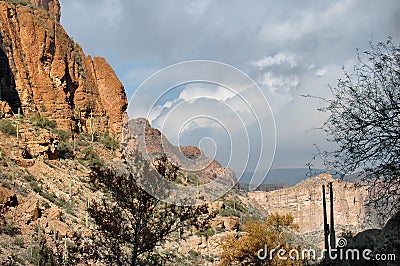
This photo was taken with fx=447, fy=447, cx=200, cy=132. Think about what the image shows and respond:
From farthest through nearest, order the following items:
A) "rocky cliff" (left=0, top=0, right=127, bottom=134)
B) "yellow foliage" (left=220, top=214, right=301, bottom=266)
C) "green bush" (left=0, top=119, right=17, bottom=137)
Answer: "rocky cliff" (left=0, top=0, right=127, bottom=134) → "green bush" (left=0, top=119, right=17, bottom=137) → "yellow foliage" (left=220, top=214, right=301, bottom=266)

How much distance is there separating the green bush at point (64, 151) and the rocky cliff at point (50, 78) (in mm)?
4702

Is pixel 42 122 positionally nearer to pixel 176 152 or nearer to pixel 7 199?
pixel 7 199

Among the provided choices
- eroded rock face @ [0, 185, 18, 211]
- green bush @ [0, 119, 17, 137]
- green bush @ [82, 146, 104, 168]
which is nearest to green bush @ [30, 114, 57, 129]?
green bush @ [82, 146, 104, 168]

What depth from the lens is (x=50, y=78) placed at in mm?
44656

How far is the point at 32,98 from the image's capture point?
4231 centimetres

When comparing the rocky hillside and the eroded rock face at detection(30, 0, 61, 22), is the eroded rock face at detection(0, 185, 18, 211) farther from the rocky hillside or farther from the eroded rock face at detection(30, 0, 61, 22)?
the eroded rock face at detection(30, 0, 61, 22)

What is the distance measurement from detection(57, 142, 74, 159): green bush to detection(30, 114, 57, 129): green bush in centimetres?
308

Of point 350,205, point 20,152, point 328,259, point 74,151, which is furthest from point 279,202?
point 328,259

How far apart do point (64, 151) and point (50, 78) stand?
10.9m

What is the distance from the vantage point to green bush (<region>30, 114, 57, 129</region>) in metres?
39.4

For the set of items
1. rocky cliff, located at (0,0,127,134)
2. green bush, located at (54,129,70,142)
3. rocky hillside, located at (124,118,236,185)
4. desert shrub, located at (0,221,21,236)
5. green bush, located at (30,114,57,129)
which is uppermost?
rocky cliff, located at (0,0,127,134)

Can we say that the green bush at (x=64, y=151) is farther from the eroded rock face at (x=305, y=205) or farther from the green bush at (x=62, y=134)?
the eroded rock face at (x=305, y=205)
